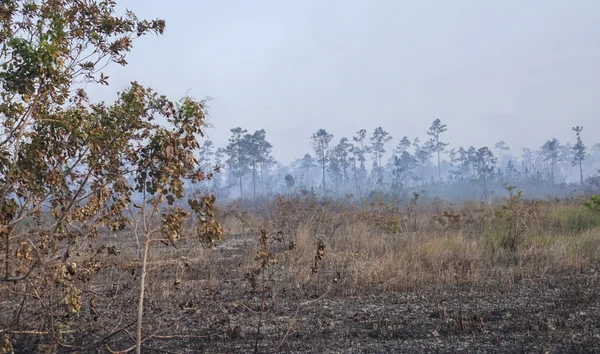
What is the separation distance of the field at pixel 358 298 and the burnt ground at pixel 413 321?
18 millimetres

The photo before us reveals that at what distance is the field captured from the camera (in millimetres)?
4336

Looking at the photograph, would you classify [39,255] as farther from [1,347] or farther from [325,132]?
[325,132]

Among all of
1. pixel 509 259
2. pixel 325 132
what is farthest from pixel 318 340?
pixel 325 132

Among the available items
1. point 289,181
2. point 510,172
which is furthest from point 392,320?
point 510,172

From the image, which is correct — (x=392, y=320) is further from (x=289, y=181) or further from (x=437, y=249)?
(x=289, y=181)

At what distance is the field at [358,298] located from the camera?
4.34m

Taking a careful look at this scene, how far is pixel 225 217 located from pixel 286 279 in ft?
38.0

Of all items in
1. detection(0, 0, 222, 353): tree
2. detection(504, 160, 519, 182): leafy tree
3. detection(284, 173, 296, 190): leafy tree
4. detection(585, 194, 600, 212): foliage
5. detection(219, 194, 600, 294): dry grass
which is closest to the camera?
detection(0, 0, 222, 353): tree

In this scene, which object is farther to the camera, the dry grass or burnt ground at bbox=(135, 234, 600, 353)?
the dry grass

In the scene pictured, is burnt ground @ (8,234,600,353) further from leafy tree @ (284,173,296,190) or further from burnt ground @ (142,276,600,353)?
leafy tree @ (284,173,296,190)

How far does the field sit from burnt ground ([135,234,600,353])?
0.02 m

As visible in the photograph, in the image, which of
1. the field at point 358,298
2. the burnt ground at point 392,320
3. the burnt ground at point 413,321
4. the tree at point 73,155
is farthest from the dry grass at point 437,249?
the tree at point 73,155

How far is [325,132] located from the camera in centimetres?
6031

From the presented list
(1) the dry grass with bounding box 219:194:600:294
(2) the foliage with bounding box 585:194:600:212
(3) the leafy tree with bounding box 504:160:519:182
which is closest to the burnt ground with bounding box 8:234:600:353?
(1) the dry grass with bounding box 219:194:600:294
